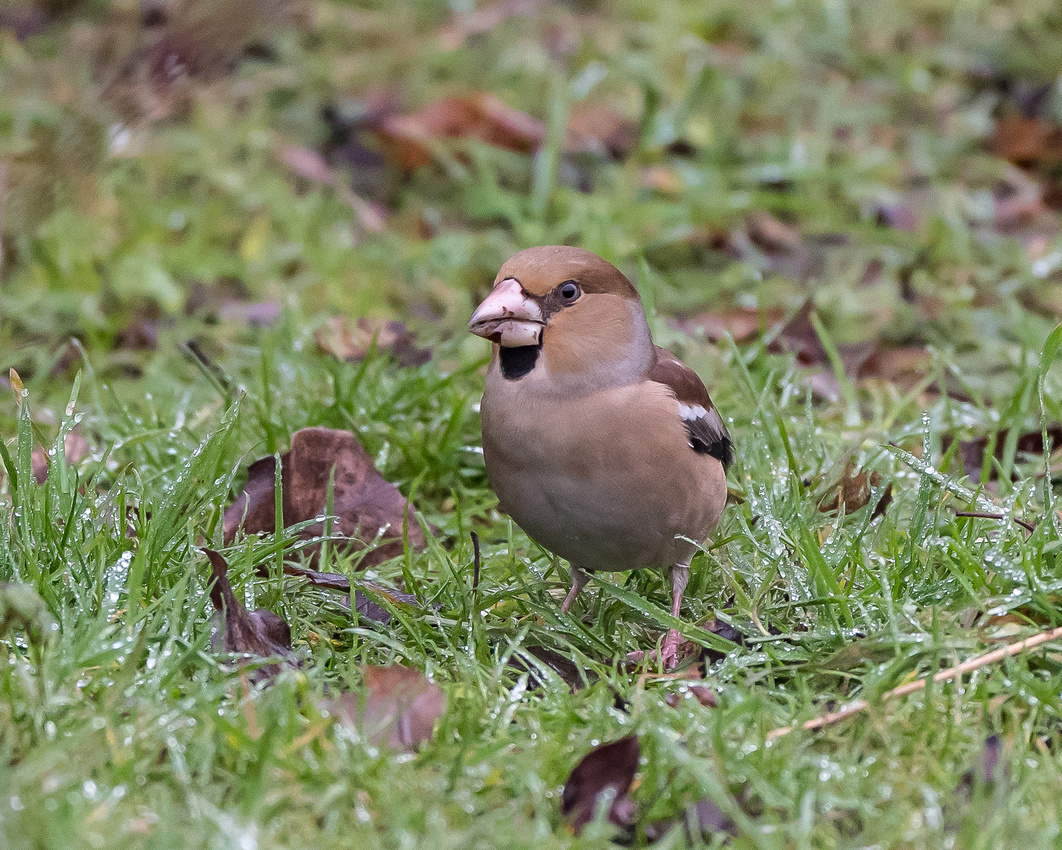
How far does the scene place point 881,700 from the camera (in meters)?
2.47

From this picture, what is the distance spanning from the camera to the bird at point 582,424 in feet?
9.13

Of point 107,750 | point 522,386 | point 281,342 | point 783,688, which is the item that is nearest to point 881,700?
point 783,688

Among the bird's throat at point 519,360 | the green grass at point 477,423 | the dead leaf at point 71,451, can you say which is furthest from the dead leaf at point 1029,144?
the dead leaf at point 71,451

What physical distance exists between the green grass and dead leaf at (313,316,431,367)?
82 millimetres

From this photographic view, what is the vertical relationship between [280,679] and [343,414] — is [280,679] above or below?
A: above

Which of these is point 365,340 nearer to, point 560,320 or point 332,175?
point 560,320

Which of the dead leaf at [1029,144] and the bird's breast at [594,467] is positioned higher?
the bird's breast at [594,467]

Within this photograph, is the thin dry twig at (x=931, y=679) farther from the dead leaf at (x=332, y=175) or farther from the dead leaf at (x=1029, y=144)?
the dead leaf at (x=1029, y=144)

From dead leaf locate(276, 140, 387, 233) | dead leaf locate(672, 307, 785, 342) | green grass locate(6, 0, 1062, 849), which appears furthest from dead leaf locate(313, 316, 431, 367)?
dead leaf locate(276, 140, 387, 233)

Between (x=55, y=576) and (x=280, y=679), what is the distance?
2.31 ft

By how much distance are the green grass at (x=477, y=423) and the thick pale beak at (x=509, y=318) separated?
0.64m

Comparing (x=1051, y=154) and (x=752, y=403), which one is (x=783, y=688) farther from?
(x=1051, y=154)

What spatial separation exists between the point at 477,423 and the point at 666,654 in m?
1.30

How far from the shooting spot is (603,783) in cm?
224
